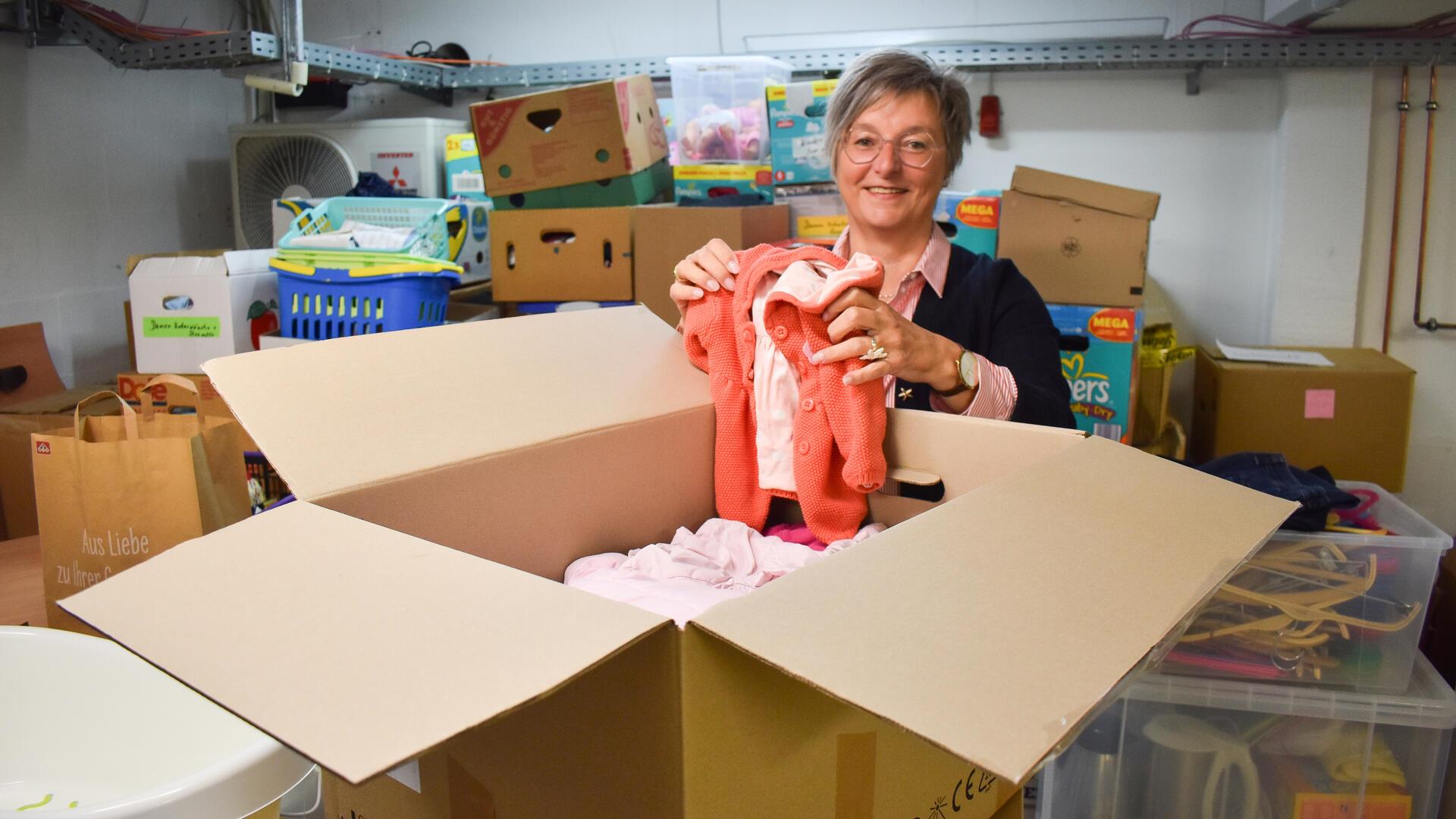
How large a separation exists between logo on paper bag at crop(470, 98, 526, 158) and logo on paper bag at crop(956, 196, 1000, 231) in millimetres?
1076

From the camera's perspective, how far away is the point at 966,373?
48.4 inches

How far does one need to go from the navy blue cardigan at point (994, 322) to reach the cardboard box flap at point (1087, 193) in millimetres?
671

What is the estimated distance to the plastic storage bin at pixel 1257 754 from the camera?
57.5 inches

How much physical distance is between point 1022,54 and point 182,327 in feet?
7.10

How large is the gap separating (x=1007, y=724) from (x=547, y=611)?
10.3 inches

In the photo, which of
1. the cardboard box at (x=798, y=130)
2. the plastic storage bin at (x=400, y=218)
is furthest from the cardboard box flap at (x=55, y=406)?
the cardboard box at (x=798, y=130)

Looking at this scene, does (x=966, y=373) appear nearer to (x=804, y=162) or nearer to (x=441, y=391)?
(x=441, y=391)

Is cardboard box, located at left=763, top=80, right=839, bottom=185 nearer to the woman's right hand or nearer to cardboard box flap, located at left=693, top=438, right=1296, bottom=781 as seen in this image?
the woman's right hand

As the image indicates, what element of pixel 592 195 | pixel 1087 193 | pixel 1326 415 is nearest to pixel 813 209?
pixel 592 195

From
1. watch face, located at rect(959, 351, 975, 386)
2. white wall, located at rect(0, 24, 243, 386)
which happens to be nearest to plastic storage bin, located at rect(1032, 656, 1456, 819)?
watch face, located at rect(959, 351, 975, 386)

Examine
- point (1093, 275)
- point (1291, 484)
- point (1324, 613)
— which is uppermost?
point (1093, 275)

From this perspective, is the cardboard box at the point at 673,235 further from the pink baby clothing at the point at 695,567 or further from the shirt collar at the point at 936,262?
the pink baby clothing at the point at 695,567

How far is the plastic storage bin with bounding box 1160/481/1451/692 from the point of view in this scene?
1.45 meters

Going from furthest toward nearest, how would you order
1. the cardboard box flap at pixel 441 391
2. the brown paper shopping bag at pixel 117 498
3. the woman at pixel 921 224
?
1. the woman at pixel 921 224
2. the brown paper shopping bag at pixel 117 498
3. the cardboard box flap at pixel 441 391
